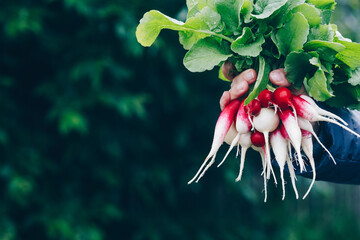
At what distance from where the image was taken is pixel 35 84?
120 inches

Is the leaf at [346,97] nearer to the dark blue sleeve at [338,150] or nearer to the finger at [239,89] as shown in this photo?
the dark blue sleeve at [338,150]

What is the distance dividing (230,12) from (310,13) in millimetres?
206

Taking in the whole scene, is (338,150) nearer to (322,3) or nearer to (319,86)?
(319,86)

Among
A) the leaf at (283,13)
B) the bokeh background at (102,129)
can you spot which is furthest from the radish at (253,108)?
the bokeh background at (102,129)

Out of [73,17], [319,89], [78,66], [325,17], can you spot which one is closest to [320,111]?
[319,89]

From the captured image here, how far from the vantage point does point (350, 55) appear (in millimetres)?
1169

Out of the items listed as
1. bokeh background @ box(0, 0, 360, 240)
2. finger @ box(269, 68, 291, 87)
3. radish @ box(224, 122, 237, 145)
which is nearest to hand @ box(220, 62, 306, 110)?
finger @ box(269, 68, 291, 87)

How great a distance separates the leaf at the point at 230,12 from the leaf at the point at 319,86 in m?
0.24

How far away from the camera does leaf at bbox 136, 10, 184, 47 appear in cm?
125

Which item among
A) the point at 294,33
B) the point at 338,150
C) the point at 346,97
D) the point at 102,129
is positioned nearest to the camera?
the point at 294,33

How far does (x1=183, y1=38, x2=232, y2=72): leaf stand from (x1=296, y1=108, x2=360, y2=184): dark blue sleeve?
15.6 inches

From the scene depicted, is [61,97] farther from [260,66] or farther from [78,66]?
[260,66]

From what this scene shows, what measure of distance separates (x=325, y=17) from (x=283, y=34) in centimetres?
17

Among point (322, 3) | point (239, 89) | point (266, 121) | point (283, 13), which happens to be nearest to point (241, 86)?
point (239, 89)
